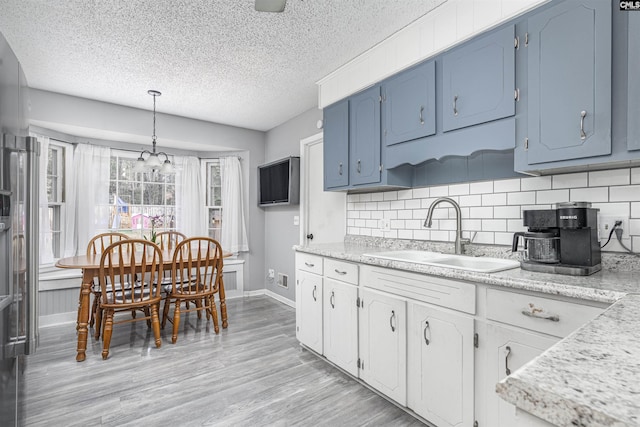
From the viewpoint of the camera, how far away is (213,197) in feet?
16.0

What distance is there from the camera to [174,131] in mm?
4207

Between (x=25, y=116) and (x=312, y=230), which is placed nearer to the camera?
(x=25, y=116)

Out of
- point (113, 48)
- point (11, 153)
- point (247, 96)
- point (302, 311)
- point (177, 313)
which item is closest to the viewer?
point (11, 153)

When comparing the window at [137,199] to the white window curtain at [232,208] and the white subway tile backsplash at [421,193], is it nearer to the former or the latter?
the white window curtain at [232,208]

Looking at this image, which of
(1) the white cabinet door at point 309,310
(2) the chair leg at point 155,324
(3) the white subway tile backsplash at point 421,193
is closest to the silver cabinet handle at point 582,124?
(3) the white subway tile backsplash at point 421,193

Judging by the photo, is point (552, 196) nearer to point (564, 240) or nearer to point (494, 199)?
point (494, 199)

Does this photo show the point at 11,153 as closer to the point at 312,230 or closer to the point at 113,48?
the point at 113,48

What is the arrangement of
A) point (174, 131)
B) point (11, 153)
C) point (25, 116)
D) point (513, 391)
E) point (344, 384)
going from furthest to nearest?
point (174, 131) → point (344, 384) → point (25, 116) → point (11, 153) → point (513, 391)

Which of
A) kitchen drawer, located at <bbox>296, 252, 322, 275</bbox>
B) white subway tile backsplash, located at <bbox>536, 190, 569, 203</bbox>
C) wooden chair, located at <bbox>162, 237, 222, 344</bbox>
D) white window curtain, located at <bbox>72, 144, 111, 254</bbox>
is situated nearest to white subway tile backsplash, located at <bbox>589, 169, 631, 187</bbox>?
white subway tile backsplash, located at <bbox>536, 190, 569, 203</bbox>

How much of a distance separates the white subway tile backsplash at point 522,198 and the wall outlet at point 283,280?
3042 mm

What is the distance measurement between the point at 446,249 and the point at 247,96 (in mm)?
2661

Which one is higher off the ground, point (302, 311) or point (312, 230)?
point (312, 230)

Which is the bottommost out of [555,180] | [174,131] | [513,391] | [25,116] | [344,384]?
[344,384]

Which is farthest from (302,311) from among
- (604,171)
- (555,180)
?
(604,171)
